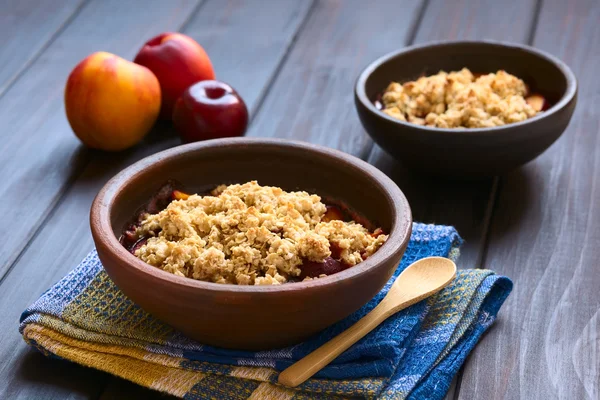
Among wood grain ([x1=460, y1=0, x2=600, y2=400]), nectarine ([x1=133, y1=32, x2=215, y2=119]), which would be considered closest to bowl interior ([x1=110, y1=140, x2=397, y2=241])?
wood grain ([x1=460, y1=0, x2=600, y2=400])

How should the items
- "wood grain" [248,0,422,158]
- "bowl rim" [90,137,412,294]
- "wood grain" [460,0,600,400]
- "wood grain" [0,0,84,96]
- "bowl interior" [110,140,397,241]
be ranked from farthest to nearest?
"wood grain" [0,0,84,96] < "wood grain" [248,0,422,158] < "bowl interior" [110,140,397,241] < "wood grain" [460,0,600,400] < "bowl rim" [90,137,412,294]

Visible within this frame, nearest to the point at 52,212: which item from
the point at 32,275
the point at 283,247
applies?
the point at 32,275

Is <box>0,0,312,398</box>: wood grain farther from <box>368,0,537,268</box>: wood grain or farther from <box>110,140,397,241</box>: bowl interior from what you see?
<box>368,0,537,268</box>: wood grain

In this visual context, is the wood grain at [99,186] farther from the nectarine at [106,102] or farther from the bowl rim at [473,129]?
the bowl rim at [473,129]

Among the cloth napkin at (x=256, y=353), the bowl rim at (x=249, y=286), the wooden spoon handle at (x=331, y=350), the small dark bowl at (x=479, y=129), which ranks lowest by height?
the cloth napkin at (x=256, y=353)

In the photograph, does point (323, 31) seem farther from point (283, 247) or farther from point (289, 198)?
point (283, 247)

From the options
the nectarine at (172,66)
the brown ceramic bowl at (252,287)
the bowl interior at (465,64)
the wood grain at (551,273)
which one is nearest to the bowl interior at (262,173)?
the brown ceramic bowl at (252,287)
